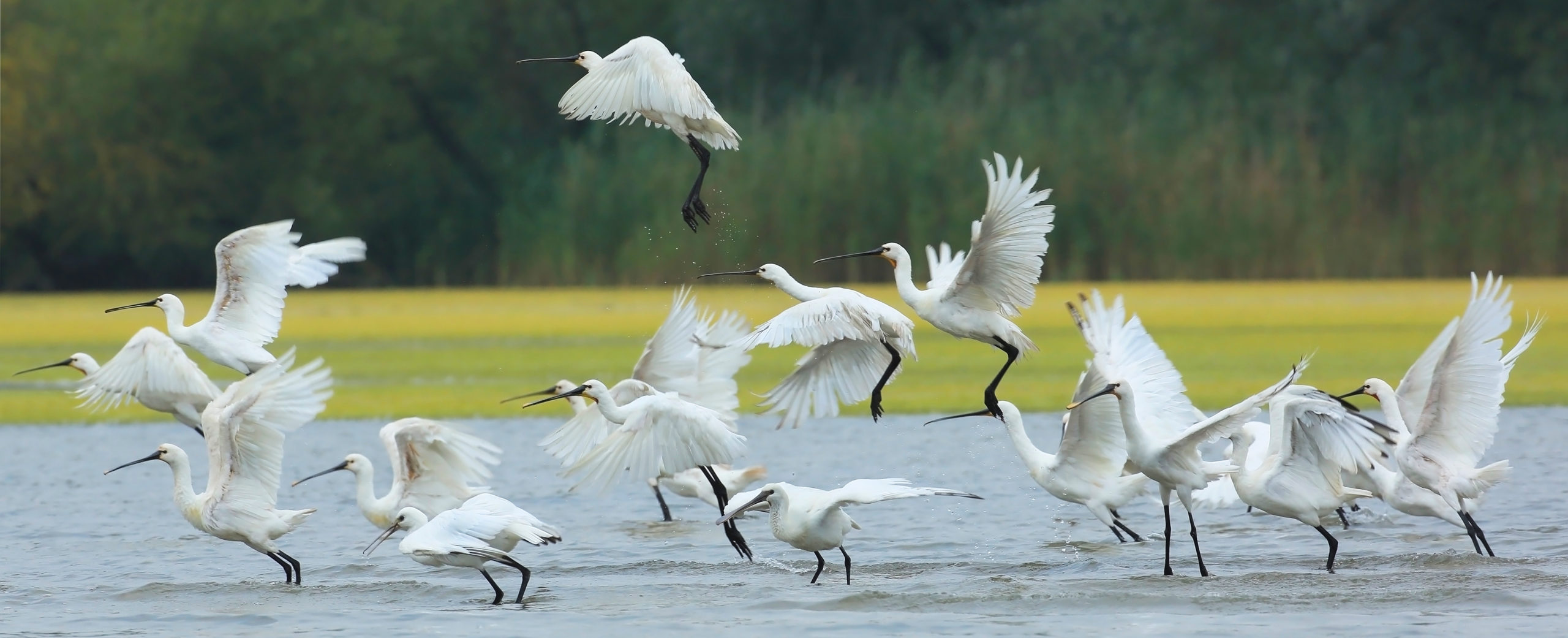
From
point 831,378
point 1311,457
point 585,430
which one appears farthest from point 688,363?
point 1311,457

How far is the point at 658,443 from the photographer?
35.9ft

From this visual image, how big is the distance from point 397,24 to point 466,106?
267cm

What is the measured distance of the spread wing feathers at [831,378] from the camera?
12.1 meters

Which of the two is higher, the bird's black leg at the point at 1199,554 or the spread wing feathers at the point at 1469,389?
the spread wing feathers at the point at 1469,389

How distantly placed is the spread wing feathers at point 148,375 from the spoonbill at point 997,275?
4.84m

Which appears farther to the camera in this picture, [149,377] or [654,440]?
[149,377]

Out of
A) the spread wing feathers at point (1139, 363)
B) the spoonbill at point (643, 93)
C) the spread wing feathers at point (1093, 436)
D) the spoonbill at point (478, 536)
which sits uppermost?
the spoonbill at point (643, 93)

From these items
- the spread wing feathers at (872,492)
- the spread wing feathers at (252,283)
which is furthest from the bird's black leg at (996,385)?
the spread wing feathers at (252,283)

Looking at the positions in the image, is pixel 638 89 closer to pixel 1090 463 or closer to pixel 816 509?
pixel 816 509

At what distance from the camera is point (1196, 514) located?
13.2 metres

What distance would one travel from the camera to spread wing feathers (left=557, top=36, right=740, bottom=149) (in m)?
10.4

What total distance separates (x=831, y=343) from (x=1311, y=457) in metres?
2.95

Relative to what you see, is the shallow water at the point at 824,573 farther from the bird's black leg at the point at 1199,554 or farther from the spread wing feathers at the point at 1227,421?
the spread wing feathers at the point at 1227,421

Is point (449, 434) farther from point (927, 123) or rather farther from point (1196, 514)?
point (927, 123)
